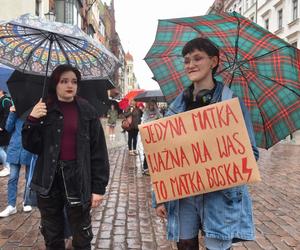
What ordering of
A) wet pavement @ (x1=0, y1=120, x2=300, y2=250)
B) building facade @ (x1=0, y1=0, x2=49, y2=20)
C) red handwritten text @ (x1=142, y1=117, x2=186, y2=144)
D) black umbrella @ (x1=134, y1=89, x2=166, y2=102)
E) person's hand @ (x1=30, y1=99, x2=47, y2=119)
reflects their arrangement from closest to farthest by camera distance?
red handwritten text @ (x1=142, y1=117, x2=186, y2=144), person's hand @ (x1=30, y1=99, x2=47, y2=119), wet pavement @ (x1=0, y1=120, x2=300, y2=250), black umbrella @ (x1=134, y1=89, x2=166, y2=102), building facade @ (x1=0, y1=0, x2=49, y2=20)

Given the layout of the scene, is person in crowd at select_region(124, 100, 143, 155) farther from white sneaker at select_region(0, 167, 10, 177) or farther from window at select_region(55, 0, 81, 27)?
window at select_region(55, 0, 81, 27)

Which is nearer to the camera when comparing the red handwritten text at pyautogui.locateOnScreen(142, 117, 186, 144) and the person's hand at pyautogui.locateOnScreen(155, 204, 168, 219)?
the red handwritten text at pyautogui.locateOnScreen(142, 117, 186, 144)

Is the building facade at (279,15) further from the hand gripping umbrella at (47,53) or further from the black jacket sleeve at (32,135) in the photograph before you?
the black jacket sleeve at (32,135)

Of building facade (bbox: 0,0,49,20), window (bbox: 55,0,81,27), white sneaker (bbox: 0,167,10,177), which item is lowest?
white sneaker (bbox: 0,167,10,177)

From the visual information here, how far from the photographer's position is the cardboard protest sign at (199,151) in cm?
283

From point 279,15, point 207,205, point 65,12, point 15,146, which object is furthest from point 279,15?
point 207,205

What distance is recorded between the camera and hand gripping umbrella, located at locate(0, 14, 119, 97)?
13.5 feet

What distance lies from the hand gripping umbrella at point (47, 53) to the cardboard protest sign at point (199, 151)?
54.7 inches

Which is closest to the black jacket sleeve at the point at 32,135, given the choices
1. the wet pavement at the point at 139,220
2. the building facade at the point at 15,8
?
the wet pavement at the point at 139,220

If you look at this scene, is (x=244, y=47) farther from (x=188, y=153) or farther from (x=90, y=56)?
(x=90, y=56)

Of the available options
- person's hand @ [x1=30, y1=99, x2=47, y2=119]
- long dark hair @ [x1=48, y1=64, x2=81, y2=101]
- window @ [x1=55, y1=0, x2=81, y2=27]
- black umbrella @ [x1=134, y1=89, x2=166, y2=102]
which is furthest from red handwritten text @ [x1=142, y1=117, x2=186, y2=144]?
window @ [x1=55, y1=0, x2=81, y2=27]

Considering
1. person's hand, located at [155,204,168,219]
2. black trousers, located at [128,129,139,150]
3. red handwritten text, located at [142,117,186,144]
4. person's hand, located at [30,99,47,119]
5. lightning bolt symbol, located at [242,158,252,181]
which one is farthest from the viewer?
black trousers, located at [128,129,139,150]

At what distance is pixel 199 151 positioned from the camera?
2.89 m

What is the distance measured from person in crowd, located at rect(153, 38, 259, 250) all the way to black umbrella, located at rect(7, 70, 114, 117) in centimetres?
164
